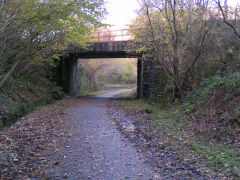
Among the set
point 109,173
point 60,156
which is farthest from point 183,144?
point 60,156

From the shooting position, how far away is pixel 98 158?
6703 mm

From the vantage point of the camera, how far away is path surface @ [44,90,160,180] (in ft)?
18.4

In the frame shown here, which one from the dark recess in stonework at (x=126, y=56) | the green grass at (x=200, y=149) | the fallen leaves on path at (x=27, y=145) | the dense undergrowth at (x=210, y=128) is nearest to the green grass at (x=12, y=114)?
the fallen leaves on path at (x=27, y=145)

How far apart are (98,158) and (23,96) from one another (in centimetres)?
1211

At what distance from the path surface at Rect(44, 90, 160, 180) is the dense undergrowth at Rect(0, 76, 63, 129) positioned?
5.34 meters

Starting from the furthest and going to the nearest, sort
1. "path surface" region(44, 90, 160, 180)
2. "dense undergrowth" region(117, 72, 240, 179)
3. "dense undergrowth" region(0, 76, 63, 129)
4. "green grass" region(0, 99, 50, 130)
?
"dense undergrowth" region(0, 76, 63, 129), "green grass" region(0, 99, 50, 130), "dense undergrowth" region(117, 72, 240, 179), "path surface" region(44, 90, 160, 180)

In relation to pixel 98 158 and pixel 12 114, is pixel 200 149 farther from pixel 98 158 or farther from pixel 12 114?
pixel 12 114

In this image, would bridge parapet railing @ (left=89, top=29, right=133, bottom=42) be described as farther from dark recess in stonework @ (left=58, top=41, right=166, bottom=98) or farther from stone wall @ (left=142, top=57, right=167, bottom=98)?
stone wall @ (left=142, top=57, right=167, bottom=98)

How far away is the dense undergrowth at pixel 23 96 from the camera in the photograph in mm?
13395

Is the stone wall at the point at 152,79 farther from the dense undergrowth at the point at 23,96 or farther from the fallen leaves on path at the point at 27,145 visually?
the fallen leaves on path at the point at 27,145

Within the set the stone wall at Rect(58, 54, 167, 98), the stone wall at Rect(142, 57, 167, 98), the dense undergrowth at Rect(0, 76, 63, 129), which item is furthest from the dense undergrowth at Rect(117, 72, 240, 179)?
the dense undergrowth at Rect(0, 76, 63, 129)

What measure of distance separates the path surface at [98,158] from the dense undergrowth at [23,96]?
534 cm

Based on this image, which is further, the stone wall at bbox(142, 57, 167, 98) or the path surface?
the stone wall at bbox(142, 57, 167, 98)

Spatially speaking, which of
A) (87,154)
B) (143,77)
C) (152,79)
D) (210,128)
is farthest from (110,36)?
(87,154)
